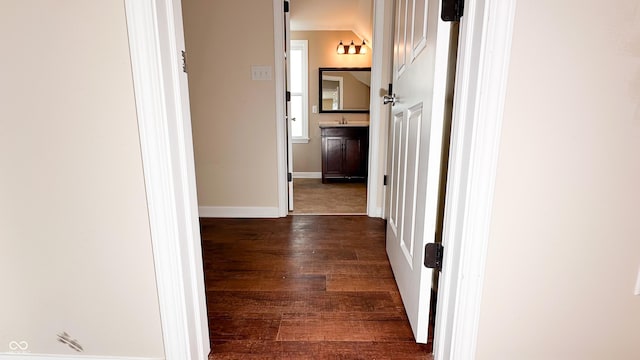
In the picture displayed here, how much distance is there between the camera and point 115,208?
0.85 metres

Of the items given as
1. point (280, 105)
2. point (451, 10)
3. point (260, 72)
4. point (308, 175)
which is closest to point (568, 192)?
point (451, 10)

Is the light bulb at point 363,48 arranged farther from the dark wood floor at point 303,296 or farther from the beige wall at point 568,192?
the beige wall at point 568,192

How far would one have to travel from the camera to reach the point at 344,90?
4.22 metres

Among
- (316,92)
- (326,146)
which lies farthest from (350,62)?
(326,146)

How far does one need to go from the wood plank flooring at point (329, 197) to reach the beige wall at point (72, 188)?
182cm

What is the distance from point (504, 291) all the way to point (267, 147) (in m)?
1.95

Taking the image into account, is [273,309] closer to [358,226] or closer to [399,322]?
[399,322]

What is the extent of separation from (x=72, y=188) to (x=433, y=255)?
110 centimetres

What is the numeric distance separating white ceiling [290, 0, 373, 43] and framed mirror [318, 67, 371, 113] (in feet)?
1.61

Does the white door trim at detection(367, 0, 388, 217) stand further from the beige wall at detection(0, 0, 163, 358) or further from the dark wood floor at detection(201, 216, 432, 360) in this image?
the beige wall at detection(0, 0, 163, 358)

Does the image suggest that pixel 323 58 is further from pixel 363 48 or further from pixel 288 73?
pixel 288 73

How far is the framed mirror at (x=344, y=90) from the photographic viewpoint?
164 inches

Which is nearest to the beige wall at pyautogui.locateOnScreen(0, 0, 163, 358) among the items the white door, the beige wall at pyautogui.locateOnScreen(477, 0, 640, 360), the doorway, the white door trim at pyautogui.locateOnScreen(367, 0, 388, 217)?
the white door

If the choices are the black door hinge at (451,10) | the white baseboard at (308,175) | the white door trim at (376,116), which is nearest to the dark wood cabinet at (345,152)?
the white baseboard at (308,175)
